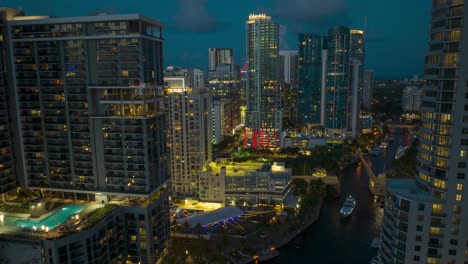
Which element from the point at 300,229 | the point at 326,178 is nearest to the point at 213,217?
the point at 300,229

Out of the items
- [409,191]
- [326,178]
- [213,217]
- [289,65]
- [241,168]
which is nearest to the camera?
[409,191]

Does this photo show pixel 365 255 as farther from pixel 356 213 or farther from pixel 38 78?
pixel 38 78

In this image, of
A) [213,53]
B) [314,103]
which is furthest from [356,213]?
[213,53]

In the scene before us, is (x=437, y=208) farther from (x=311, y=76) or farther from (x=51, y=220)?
(x=311, y=76)

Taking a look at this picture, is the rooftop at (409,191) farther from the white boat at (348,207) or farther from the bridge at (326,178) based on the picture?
the bridge at (326,178)

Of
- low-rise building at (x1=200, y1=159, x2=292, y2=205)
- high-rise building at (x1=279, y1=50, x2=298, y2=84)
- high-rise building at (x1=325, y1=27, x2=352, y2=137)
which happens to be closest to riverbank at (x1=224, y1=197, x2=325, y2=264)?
low-rise building at (x1=200, y1=159, x2=292, y2=205)

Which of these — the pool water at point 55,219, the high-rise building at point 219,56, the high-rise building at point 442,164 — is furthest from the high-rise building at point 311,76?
the pool water at point 55,219
